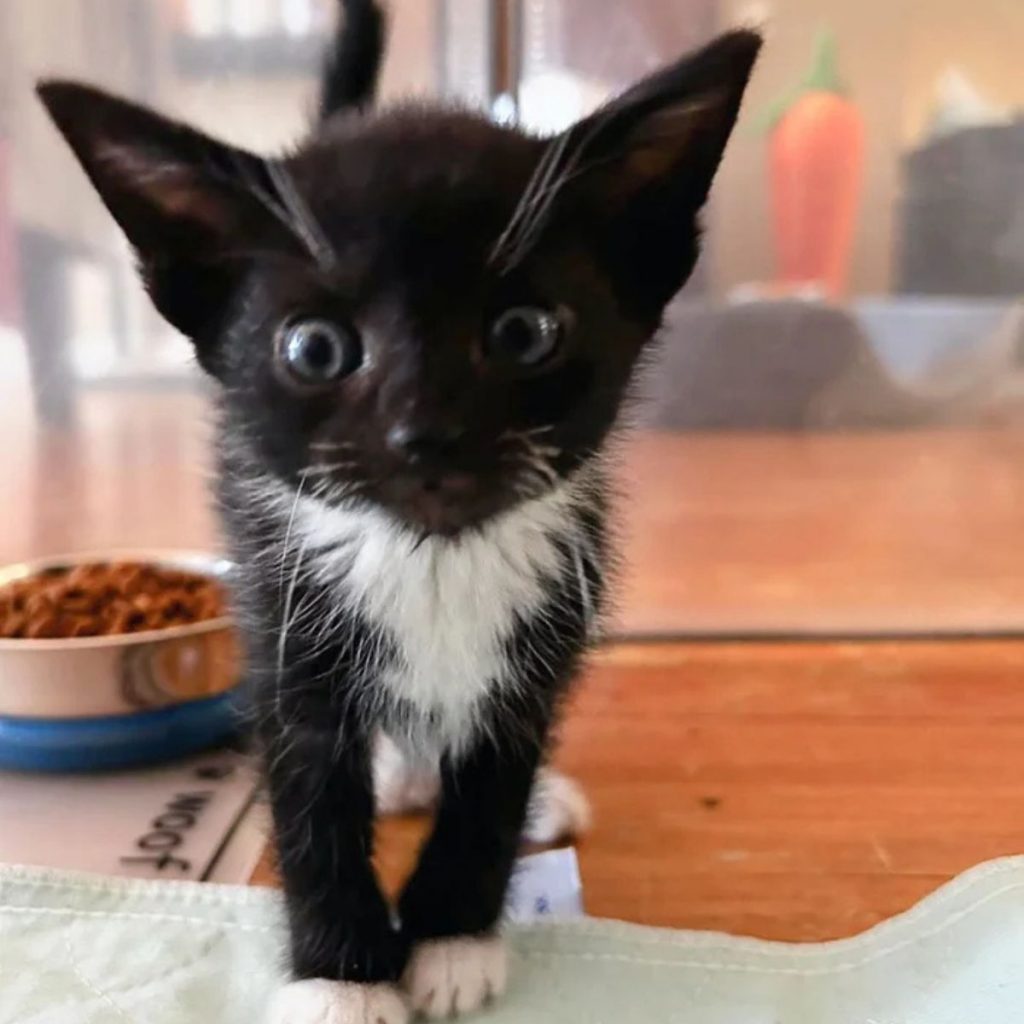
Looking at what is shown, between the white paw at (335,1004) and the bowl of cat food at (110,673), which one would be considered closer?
the white paw at (335,1004)

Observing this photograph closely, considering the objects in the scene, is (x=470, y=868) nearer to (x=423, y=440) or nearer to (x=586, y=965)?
(x=586, y=965)

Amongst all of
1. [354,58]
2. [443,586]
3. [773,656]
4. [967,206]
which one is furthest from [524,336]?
[967,206]

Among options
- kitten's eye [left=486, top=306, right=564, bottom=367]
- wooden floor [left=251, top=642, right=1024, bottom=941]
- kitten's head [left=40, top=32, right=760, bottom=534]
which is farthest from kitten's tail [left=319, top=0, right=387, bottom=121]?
wooden floor [left=251, top=642, right=1024, bottom=941]

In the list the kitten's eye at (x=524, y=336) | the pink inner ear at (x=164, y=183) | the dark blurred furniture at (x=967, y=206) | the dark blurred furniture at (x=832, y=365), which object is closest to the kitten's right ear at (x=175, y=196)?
the pink inner ear at (x=164, y=183)

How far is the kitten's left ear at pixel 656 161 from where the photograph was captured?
0.64m

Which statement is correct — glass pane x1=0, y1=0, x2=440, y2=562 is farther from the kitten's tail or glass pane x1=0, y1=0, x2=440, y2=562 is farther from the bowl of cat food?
the kitten's tail

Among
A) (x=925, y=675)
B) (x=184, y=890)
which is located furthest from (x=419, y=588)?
(x=925, y=675)

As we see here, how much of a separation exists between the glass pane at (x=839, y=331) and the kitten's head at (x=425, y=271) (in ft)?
2.30

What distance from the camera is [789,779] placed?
1.05 m

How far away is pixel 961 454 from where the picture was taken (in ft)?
4.78

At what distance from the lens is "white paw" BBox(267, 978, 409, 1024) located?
72cm

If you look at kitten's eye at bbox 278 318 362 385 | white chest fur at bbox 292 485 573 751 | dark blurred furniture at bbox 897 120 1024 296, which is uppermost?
dark blurred furniture at bbox 897 120 1024 296

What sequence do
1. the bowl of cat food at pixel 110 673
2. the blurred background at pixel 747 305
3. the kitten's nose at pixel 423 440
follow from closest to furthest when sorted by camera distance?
the kitten's nose at pixel 423 440 → the bowl of cat food at pixel 110 673 → the blurred background at pixel 747 305

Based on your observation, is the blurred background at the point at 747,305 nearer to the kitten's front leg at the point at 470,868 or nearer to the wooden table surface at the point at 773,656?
the wooden table surface at the point at 773,656
